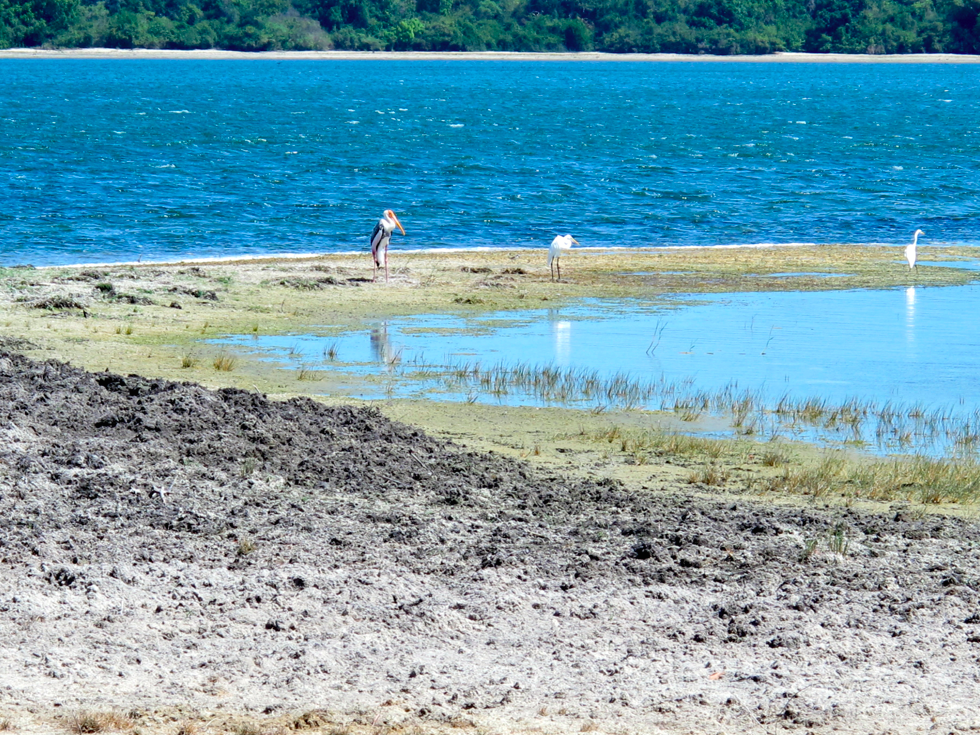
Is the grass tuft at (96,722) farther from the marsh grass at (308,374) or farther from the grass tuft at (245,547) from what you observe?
the marsh grass at (308,374)

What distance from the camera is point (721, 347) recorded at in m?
16.2

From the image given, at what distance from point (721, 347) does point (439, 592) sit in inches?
366

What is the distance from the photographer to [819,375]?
14.6m

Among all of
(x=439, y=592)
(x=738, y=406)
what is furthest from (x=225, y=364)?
(x=439, y=592)

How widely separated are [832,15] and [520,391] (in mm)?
157623

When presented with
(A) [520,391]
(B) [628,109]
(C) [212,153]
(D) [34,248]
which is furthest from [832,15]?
(A) [520,391]

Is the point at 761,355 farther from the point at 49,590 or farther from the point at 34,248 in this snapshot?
the point at 34,248

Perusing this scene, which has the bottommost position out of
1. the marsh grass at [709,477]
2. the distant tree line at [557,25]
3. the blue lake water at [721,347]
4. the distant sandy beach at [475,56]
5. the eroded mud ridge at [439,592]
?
the blue lake water at [721,347]

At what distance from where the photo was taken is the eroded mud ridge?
6.34m

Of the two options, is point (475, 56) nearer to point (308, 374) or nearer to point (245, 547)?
point (308, 374)

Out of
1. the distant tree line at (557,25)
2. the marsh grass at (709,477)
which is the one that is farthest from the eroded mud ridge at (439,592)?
the distant tree line at (557,25)

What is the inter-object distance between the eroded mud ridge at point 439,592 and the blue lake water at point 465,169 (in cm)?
1715

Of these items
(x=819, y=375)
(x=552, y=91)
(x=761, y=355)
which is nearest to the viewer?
(x=819, y=375)

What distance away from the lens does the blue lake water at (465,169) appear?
30.4 m
